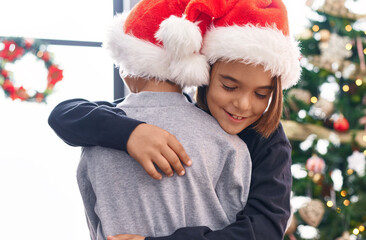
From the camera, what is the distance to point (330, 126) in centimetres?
250

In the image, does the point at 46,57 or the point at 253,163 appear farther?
the point at 46,57

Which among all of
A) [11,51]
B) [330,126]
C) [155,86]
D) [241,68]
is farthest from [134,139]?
[11,51]

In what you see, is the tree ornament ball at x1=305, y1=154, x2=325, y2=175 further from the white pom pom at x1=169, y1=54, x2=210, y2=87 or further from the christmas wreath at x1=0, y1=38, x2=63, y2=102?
the christmas wreath at x1=0, y1=38, x2=63, y2=102

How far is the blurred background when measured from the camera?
2443 mm

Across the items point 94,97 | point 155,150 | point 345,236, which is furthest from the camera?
point 94,97

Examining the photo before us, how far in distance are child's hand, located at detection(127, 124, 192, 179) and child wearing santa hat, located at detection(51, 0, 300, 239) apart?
6 cm

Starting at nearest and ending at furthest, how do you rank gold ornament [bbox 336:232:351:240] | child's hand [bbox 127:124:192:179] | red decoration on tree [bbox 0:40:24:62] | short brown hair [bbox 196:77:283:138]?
child's hand [bbox 127:124:192:179] → short brown hair [bbox 196:77:283:138] → gold ornament [bbox 336:232:351:240] → red decoration on tree [bbox 0:40:24:62]

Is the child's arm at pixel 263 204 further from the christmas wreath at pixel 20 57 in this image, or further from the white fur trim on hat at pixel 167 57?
the christmas wreath at pixel 20 57

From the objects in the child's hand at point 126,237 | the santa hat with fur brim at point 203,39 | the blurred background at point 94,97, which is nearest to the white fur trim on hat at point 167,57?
the santa hat with fur brim at point 203,39

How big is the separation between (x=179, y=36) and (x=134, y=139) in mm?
269

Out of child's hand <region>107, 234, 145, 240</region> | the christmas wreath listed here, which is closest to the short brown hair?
child's hand <region>107, 234, 145, 240</region>

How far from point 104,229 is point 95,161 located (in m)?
0.17

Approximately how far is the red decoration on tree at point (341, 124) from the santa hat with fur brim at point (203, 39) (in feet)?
4.79

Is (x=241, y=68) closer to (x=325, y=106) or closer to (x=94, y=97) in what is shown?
(x=325, y=106)
